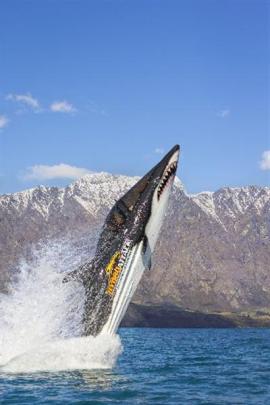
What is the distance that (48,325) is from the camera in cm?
3575

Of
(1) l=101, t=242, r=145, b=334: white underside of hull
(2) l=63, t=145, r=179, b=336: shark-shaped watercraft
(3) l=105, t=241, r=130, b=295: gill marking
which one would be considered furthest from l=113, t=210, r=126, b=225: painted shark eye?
(1) l=101, t=242, r=145, b=334: white underside of hull

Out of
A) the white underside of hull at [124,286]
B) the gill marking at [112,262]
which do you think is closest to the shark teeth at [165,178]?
the white underside of hull at [124,286]

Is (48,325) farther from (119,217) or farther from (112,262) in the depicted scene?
(119,217)

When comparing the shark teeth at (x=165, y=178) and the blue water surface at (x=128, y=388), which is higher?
the shark teeth at (x=165, y=178)

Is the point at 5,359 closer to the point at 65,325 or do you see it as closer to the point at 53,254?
the point at 65,325

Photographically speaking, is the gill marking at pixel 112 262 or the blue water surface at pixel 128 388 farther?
the gill marking at pixel 112 262

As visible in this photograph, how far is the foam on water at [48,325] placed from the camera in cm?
3169

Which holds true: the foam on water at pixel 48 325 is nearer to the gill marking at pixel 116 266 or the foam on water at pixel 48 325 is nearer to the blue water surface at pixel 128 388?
the blue water surface at pixel 128 388

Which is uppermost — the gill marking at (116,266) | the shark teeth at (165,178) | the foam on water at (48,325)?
the shark teeth at (165,178)

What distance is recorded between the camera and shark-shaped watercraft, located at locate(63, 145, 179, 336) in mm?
30047

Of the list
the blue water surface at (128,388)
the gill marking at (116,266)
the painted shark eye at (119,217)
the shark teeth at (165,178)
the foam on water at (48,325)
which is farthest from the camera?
the foam on water at (48,325)

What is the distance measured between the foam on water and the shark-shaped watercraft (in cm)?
112

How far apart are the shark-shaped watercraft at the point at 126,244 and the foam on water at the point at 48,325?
3.69 feet

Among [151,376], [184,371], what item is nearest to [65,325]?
[151,376]
